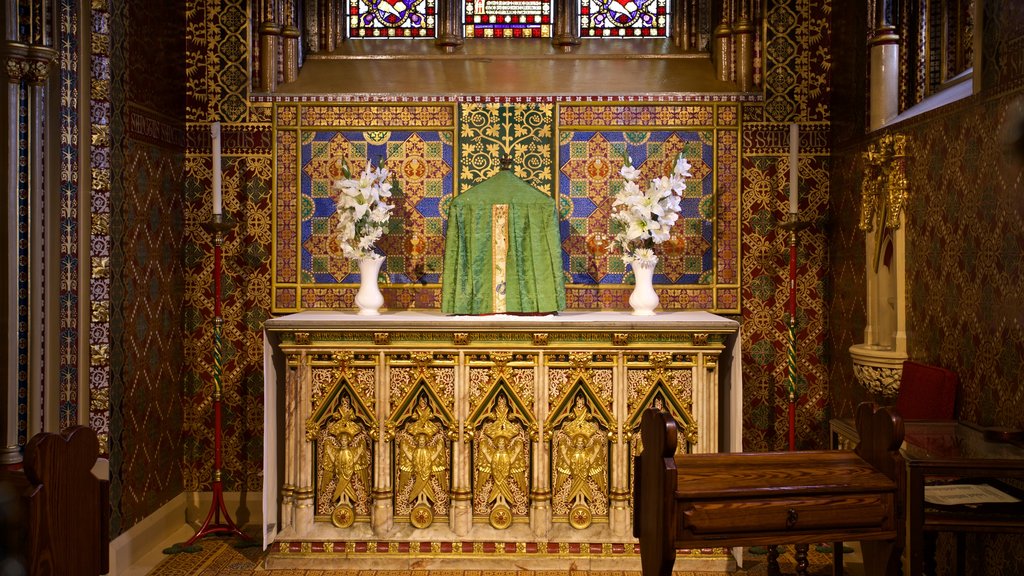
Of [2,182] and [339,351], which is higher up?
[2,182]

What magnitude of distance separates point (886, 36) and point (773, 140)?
3.15 feet

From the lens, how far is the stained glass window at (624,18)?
632cm

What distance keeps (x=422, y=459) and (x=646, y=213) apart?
1.82 m

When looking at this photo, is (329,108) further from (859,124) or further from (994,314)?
(994,314)

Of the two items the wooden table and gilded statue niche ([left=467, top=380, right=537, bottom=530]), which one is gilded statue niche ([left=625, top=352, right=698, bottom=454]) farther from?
the wooden table

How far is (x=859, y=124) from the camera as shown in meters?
5.36

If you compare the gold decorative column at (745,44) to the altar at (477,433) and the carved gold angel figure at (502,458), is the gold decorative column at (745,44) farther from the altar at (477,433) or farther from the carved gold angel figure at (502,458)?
the carved gold angel figure at (502,458)

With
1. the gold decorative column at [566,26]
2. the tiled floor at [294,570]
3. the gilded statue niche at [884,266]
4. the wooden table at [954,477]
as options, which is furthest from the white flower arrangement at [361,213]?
the wooden table at [954,477]

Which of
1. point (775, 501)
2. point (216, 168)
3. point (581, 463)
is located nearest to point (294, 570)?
point (581, 463)

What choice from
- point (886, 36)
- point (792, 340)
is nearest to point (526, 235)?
point (792, 340)

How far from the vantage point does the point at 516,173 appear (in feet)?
19.3

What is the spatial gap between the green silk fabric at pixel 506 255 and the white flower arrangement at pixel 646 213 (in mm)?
403

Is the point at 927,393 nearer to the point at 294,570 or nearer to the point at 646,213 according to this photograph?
the point at 646,213

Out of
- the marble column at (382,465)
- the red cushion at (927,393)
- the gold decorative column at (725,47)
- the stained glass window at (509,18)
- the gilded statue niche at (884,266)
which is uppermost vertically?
the stained glass window at (509,18)
